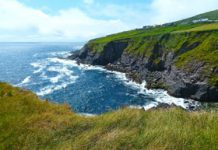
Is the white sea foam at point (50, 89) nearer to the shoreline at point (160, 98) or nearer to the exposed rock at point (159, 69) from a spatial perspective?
the shoreline at point (160, 98)

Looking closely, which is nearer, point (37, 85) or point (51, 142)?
point (51, 142)

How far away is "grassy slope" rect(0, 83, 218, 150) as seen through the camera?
10188mm

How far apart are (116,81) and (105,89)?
10786mm

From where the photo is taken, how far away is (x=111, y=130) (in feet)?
39.8

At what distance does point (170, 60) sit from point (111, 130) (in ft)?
335

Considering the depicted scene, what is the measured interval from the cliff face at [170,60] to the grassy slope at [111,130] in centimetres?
6400

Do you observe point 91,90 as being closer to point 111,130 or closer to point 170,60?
point 170,60

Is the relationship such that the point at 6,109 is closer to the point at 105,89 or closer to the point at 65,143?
the point at 65,143

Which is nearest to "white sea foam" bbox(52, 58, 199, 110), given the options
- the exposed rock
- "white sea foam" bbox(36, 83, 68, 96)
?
the exposed rock

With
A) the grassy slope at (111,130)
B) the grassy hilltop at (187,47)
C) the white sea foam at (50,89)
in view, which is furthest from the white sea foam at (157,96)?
the grassy slope at (111,130)

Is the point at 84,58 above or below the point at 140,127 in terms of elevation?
below

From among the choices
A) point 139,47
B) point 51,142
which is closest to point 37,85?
point 139,47

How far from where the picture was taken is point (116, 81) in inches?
4038

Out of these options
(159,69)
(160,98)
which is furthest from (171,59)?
(160,98)
